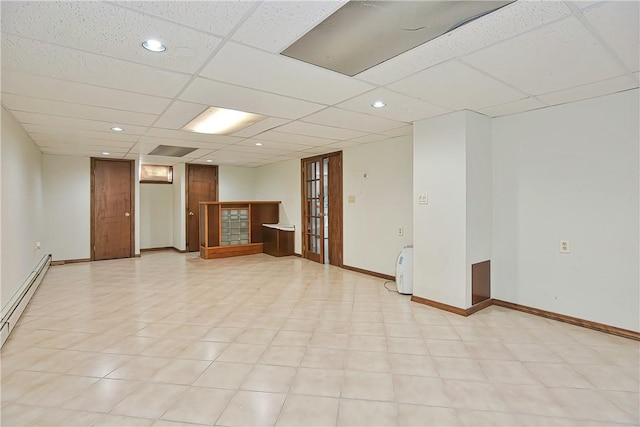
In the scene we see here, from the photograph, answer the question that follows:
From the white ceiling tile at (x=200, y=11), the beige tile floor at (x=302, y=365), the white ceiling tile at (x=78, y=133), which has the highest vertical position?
the white ceiling tile at (x=78, y=133)

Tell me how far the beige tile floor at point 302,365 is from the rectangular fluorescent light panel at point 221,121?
2.28m

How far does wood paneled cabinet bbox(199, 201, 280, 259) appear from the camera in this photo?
755 cm

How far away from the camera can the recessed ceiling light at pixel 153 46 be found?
2.05 metres

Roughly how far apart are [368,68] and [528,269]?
9.53 ft

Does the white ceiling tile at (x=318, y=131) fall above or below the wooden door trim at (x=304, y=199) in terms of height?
above

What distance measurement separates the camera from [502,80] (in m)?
2.75

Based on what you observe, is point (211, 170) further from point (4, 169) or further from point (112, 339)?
point (112, 339)

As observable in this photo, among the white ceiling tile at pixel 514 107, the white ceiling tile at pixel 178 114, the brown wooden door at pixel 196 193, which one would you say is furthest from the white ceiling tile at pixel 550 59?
the brown wooden door at pixel 196 193

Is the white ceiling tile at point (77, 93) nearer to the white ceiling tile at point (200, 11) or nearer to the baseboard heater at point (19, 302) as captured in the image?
the white ceiling tile at point (200, 11)

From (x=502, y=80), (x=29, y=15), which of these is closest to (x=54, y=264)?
(x=29, y=15)

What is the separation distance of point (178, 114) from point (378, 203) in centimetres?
325

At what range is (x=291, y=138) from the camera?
5164mm

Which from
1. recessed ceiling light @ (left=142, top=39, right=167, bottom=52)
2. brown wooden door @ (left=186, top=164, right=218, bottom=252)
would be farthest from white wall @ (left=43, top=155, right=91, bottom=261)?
recessed ceiling light @ (left=142, top=39, right=167, bottom=52)

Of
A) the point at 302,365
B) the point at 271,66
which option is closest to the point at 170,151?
the point at 271,66
